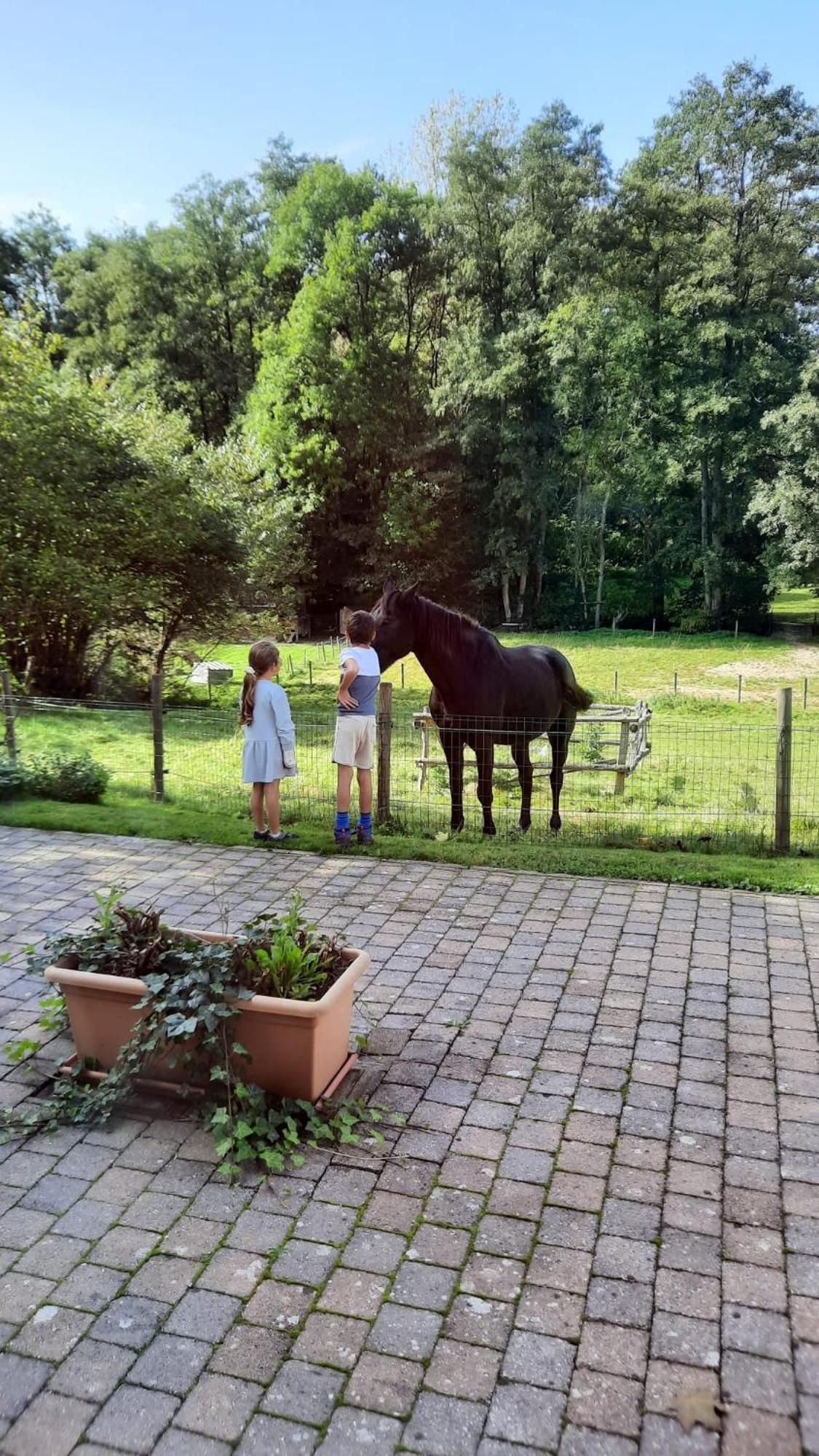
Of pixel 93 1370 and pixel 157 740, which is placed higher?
pixel 157 740

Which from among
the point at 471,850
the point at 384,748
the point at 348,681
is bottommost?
the point at 471,850

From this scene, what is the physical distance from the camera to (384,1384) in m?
2.85

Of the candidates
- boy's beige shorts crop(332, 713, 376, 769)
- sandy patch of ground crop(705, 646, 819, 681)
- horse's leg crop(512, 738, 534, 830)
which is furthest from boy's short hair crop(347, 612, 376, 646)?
sandy patch of ground crop(705, 646, 819, 681)

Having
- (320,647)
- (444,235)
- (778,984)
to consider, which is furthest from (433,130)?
(778,984)

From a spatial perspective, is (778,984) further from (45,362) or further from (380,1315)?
(45,362)

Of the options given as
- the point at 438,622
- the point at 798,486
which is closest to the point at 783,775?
the point at 438,622

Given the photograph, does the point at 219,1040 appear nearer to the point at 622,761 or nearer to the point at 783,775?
the point at 783,775

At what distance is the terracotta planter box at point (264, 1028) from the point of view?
160 inches

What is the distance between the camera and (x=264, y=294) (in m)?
42.0

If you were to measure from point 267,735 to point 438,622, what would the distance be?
74.4 inches

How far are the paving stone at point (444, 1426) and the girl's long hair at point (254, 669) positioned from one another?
18.3ft

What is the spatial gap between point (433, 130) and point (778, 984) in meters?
47.6

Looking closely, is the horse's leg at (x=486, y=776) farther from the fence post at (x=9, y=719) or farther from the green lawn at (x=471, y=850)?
the fence post at (x=9, y=719)

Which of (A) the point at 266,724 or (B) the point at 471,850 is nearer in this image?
(A) the point at 266,724
